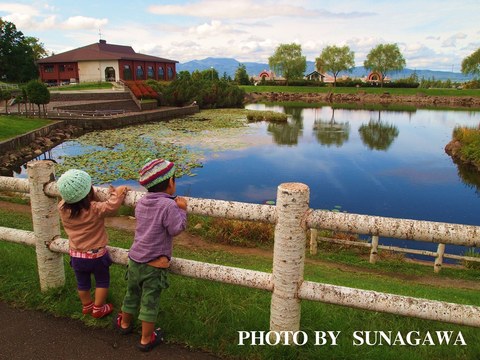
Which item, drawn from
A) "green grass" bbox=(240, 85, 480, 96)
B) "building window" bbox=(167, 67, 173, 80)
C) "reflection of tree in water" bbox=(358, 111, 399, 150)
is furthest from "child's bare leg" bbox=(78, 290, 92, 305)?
"green grass" bbox=(240, 85, 480, 96)

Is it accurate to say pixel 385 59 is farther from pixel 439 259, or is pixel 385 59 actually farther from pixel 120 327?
pixel 120 327

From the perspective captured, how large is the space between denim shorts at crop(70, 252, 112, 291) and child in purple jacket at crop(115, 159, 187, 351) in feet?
1.35

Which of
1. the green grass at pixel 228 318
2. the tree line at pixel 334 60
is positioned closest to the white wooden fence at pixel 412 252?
the green grass at pixel 228 318

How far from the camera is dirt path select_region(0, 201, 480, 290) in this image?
26.6 feet

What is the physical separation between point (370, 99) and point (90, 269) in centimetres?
7748

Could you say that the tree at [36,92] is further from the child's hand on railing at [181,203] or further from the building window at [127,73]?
the building window at [127,73]

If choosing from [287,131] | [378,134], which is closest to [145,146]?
[287,131]

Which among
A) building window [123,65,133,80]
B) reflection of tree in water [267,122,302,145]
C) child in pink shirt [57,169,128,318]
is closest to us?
child in pink shirt [57,169,128,318]

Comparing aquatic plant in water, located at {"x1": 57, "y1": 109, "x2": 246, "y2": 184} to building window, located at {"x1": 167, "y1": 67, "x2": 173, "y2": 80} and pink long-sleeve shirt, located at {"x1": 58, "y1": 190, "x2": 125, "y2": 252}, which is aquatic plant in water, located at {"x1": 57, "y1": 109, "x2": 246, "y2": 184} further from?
building window, located at {"x1": 167, "y1": 67, "x2": 173, "y2": 80}

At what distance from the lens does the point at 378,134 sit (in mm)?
33000

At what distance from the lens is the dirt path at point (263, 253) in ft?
26.6

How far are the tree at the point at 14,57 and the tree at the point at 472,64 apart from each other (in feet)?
291

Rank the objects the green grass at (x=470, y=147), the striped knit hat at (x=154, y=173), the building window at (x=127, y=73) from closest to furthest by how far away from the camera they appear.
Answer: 1. the striped knit hat at (x=154, y=173)
2. the green grass at (x=470, y=147)
3. the building window at (x=127, y=73)

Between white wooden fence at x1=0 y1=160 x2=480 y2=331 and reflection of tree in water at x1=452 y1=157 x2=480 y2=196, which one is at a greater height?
white wooden fence at x1=0 y1=160 x2=480 y2=331
